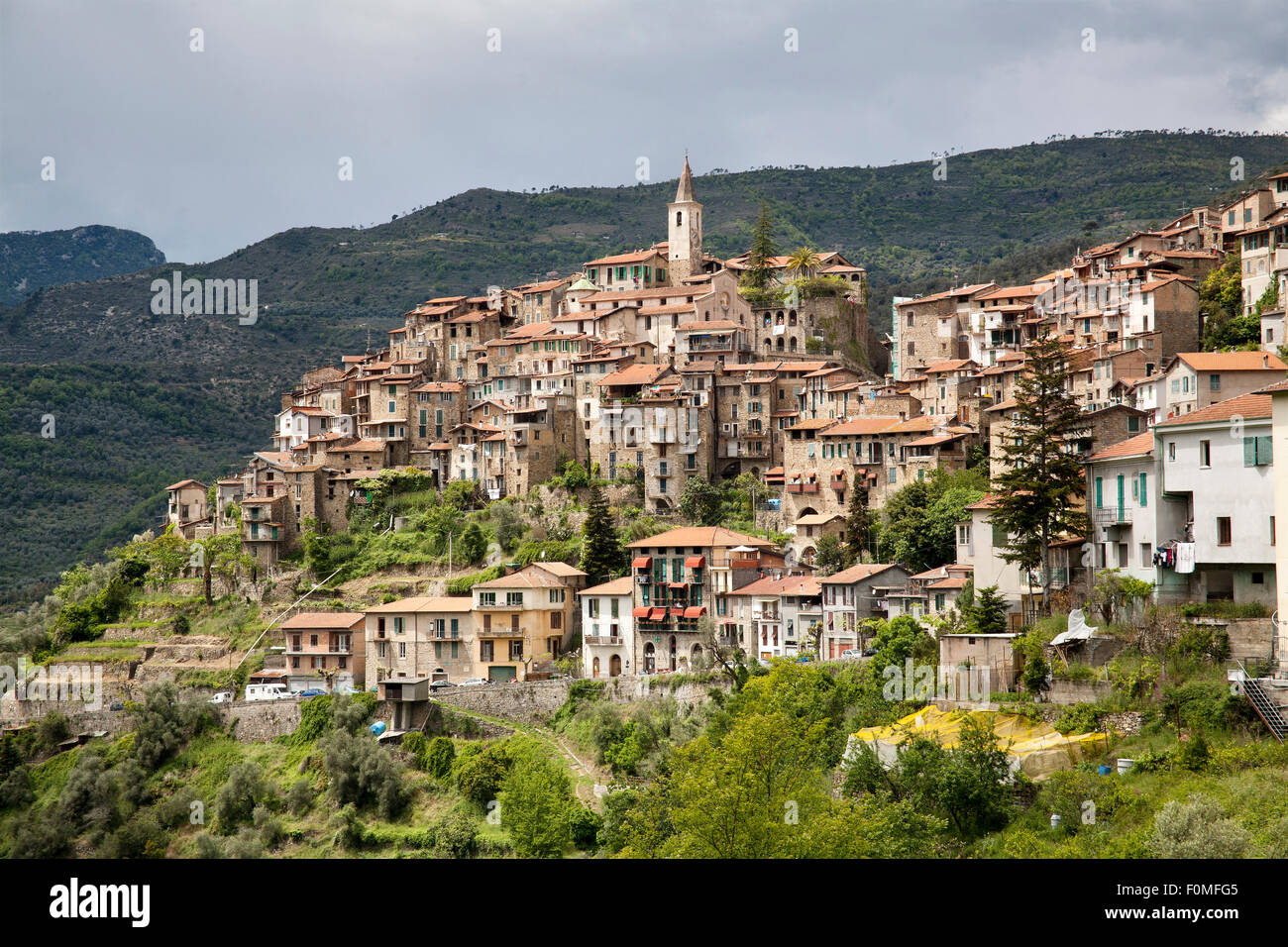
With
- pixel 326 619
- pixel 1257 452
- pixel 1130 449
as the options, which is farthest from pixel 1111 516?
pixel 326 619

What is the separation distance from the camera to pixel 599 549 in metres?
61.5

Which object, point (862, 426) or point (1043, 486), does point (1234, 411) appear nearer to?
point (1043, 486)

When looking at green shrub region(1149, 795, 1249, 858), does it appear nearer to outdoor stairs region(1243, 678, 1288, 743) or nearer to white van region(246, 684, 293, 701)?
outdoor stairs region(1243, 678, 1288, 743)

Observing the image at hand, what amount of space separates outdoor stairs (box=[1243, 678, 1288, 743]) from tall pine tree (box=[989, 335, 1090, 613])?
9.82 m

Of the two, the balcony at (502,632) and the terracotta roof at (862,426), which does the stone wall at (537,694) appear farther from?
the terracotta roof at (862,426)

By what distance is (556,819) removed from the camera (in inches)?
1721

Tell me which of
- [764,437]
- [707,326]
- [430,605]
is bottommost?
[430,605]

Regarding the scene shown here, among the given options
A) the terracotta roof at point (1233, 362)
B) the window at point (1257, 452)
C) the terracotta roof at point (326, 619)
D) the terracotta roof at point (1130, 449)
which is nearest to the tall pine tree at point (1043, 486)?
the terracotta roof at point (1130, 449)

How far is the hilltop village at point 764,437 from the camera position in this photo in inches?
1407

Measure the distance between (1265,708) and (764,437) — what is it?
147 feet

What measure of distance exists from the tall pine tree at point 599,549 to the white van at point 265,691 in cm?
1426

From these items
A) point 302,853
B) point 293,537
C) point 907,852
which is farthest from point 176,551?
point 907,852
